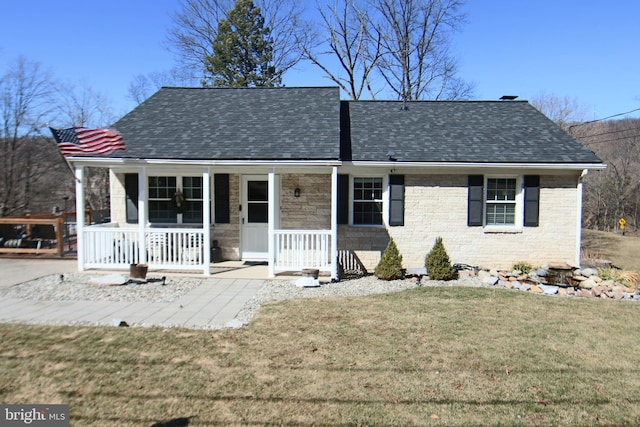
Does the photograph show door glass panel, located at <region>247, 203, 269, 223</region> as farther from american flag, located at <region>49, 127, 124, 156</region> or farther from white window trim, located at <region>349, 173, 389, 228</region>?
american flag, located at <region>49, 127, 124, 156</region>

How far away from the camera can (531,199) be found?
11172 mm

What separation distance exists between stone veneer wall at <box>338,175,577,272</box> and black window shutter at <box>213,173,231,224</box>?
130 inches

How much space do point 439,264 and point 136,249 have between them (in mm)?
7564

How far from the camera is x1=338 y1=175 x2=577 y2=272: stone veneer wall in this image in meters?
11.3

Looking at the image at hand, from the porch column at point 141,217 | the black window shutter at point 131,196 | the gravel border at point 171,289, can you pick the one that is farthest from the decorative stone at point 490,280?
the black window shutter at point 131,196

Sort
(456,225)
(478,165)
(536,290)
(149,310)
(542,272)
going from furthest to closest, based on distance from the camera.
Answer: (456,225)
(478,165)
(542,272)
(536,290)
(149,310)

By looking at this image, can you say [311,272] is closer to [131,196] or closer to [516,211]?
[131,196]

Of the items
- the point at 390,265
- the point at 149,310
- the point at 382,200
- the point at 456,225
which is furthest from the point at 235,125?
the point at 456,225

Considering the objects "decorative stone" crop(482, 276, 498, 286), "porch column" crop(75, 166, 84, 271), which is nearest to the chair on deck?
"porch column" crop(75, 166, 84, 271)

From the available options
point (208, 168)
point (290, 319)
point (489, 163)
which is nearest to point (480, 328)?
point (290, 319)

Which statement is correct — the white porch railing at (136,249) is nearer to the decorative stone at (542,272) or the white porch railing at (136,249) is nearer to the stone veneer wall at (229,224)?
the stone veneer wall at (229,224)

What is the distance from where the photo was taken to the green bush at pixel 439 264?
1023cm

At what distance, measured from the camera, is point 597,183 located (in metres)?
29.2

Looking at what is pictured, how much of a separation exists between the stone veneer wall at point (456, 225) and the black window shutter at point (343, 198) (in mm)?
357
